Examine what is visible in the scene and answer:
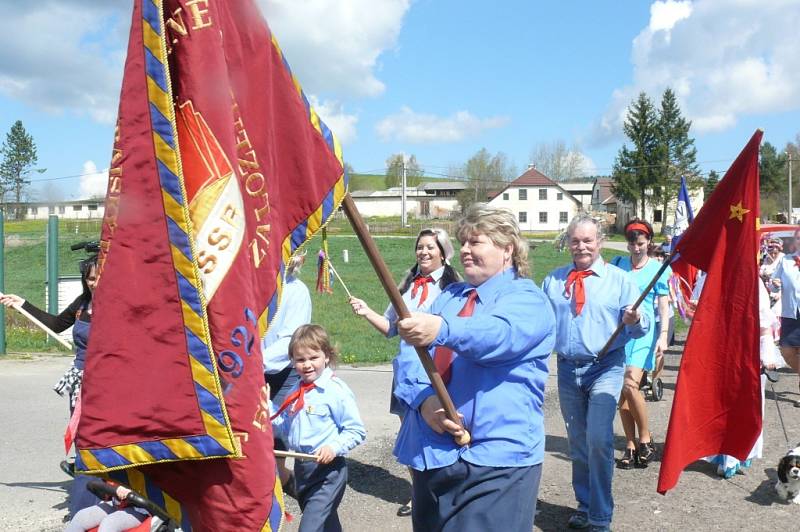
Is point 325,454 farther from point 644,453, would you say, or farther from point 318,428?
point 644,453

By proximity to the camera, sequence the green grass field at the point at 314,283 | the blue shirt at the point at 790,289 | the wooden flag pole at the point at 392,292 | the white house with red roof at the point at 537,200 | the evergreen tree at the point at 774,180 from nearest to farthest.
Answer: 1. the wooden flag pole at the point at 392,292
2. the blue shirt at the point at 790,289
3. the green grass field at the point at 314,283
4. the evergreen tree at the point at 774,180
5. the white house with red roof at the point at 537,200

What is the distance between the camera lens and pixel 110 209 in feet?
7.64

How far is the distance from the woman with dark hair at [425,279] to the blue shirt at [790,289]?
5.27 metres

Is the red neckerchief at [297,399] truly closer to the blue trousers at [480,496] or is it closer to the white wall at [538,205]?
the blue trousers at [480,496]

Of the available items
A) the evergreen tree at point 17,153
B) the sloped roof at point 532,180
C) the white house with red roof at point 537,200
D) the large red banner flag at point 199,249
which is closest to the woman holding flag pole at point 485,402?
the large red banner flag at point 199,249

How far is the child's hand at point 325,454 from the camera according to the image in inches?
172

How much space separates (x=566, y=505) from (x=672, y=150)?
7457 centimetres

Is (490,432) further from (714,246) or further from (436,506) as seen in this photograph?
(714,246)

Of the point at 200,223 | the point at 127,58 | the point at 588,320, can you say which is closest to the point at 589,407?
the point at 588,320

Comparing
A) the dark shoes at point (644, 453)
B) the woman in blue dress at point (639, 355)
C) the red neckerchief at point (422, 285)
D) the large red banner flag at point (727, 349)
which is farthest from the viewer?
the dark shoes at point (644, 453)

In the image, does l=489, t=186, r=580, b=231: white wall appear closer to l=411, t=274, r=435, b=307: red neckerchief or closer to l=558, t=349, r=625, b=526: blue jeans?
l=411, t=274, r=435, b=307: red neckerchief

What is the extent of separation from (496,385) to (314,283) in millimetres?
24721

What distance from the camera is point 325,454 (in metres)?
4.39

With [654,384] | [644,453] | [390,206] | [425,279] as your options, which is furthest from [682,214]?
[390,206]
